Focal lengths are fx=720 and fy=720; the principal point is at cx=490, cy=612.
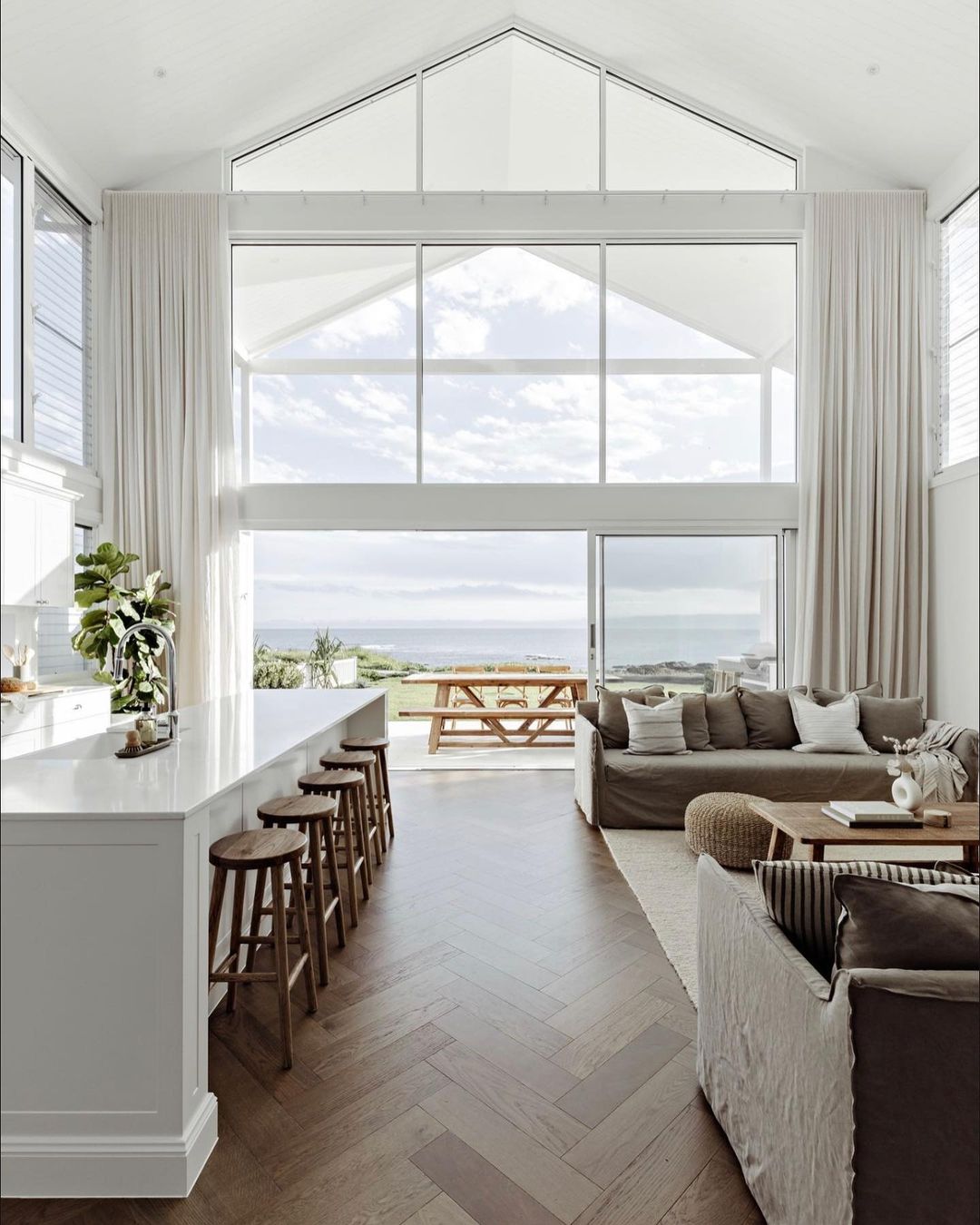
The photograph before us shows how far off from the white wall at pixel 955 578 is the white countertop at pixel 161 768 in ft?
14.1

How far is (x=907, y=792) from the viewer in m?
2.58

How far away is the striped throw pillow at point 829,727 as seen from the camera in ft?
14.5

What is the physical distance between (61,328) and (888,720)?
6.09m

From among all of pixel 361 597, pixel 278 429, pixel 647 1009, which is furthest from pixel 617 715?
pixel 361 597

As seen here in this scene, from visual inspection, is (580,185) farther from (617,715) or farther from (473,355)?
(617,715)

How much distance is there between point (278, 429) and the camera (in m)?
5.79

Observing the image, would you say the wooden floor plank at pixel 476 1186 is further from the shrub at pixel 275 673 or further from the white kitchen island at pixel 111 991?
the shrub at pixel 275 673

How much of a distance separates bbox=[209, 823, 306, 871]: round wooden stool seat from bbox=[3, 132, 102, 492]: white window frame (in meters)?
3.00

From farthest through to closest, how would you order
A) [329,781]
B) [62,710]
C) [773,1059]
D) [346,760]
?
[62,710] < [346,760] < [329,781] < [773,1059]

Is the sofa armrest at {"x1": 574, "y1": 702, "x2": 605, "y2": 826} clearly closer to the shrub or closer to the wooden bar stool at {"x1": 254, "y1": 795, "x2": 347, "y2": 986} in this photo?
the wooden bar stool at {"x1": 254, "y1": 795, "x2": 347, "y2": 986}

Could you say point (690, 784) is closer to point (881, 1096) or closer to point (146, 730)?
point (146, 730)

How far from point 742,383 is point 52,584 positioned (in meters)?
5.13

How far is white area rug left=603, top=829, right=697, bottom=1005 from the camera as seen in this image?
2566mm

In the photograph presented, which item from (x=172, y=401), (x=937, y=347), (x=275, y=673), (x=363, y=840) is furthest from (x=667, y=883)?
(x=172, y=401)
